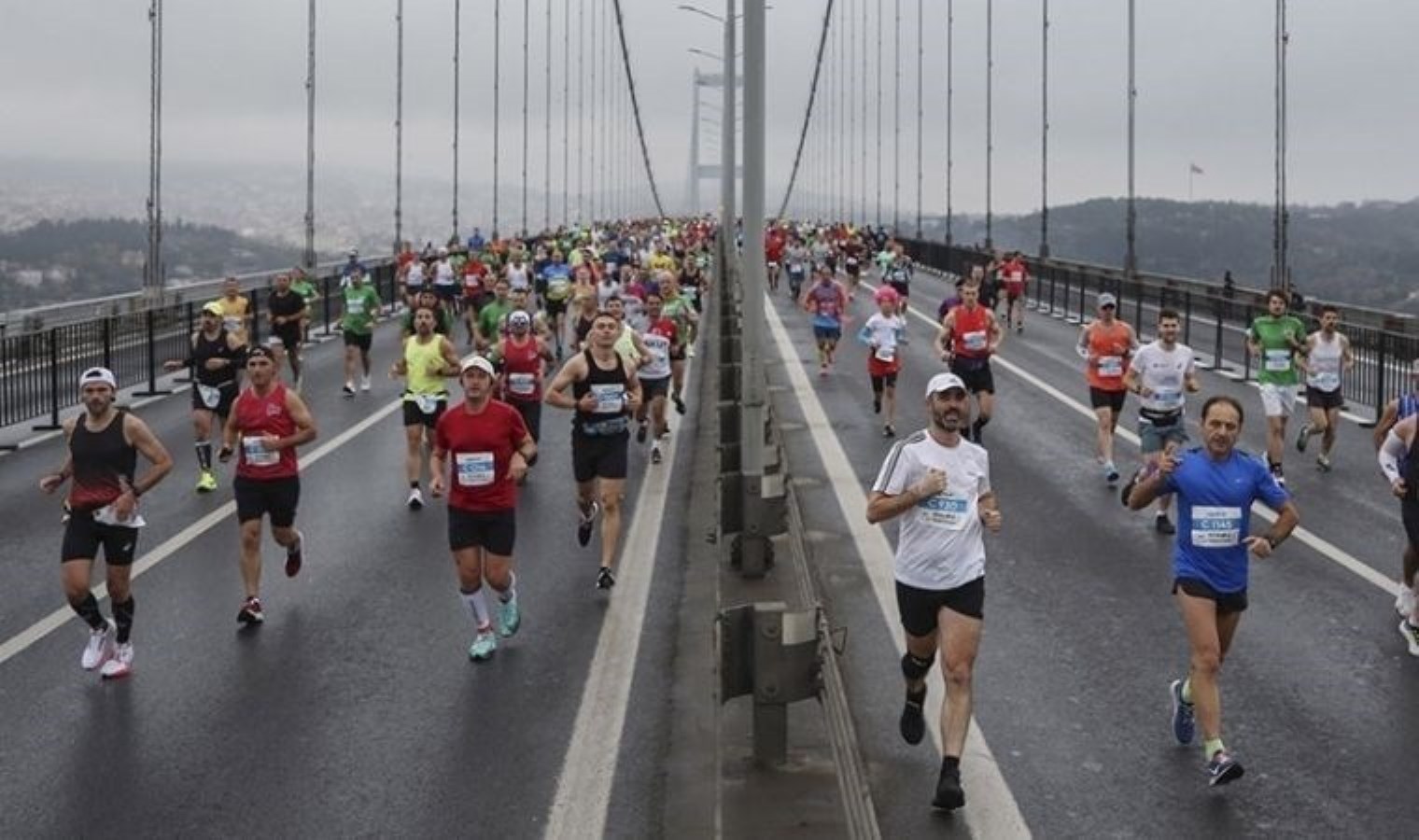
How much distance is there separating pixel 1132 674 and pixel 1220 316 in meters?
19.7

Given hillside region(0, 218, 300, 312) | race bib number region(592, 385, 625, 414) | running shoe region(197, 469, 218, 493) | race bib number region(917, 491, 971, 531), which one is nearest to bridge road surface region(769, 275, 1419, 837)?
race bib number region(917, 491, 971, 531)

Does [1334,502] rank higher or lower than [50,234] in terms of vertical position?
lower

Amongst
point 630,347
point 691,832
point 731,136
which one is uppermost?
point 731,136

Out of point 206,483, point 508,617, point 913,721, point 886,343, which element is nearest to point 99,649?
point 508,617

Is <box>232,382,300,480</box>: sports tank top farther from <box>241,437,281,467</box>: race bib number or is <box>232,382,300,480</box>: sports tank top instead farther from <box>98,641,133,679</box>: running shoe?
<box>98,641,133,679</box>: running shoe

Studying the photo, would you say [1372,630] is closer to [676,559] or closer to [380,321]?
[676,559]

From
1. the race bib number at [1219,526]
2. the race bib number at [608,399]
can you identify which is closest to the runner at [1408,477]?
the race bib number at [1219,526]

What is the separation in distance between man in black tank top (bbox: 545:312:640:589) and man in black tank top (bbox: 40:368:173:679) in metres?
3.00

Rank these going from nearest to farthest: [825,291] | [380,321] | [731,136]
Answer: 1. [825,291]
2. [731,136]
3. [380,321]

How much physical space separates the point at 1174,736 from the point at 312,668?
182 inches

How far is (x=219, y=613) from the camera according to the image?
10.4 m

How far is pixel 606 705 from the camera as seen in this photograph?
27.2ft

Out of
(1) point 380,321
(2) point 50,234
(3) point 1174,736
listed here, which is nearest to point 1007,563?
(3) point 1174,736

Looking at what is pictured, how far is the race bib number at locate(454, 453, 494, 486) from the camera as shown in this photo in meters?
9.38
